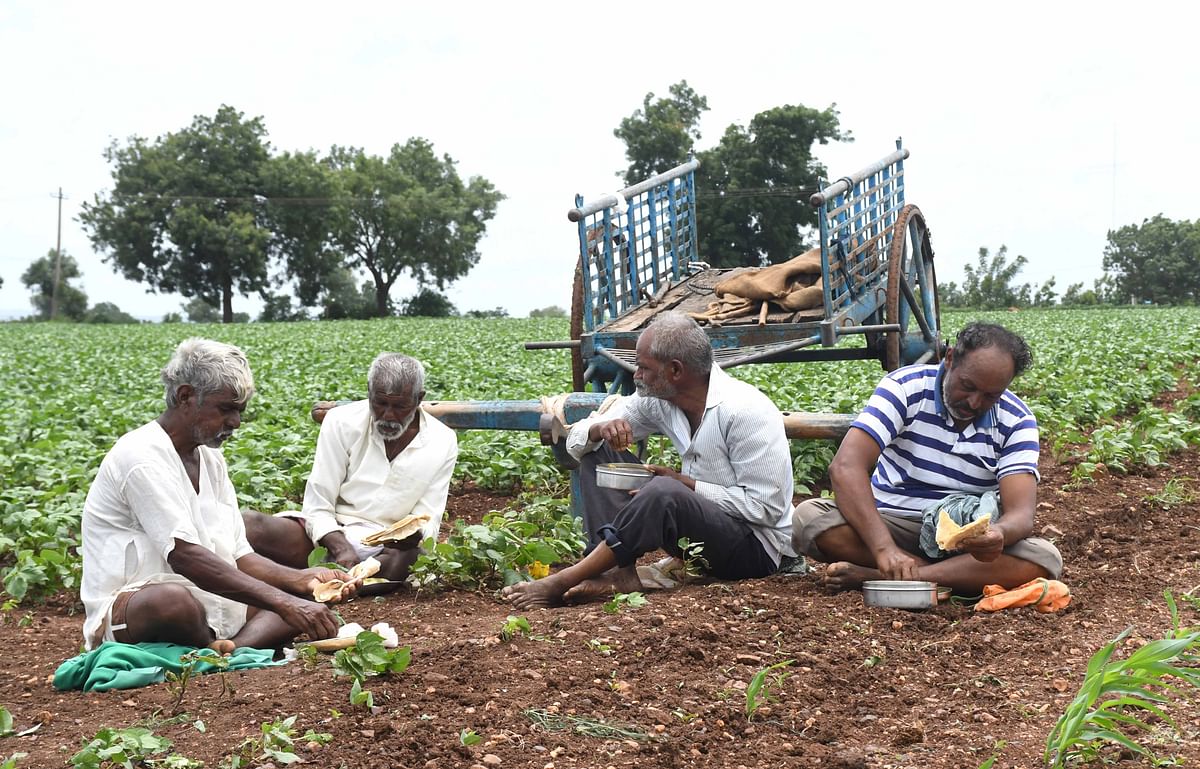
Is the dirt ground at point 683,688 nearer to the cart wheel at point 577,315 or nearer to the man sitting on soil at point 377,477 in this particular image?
the man sitting on soil at point 377,477

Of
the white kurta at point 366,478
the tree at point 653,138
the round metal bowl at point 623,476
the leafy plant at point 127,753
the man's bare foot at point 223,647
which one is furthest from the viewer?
the tree at point 653,138

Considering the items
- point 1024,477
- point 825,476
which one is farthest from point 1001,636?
point 825,476

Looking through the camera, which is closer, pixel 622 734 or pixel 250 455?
pixel 622 734

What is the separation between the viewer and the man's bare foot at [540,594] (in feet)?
14.9

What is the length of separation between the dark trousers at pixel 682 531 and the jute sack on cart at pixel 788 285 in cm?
288

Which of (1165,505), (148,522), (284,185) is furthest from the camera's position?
(284,185)

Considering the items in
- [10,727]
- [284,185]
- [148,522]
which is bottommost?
[10,727]

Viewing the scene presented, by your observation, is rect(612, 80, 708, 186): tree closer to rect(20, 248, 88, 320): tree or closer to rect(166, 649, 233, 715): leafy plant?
rect(20, 248, 88, 320): tree

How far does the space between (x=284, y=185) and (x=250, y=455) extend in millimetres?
48363

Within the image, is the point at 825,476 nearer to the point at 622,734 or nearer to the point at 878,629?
the point at 878,629

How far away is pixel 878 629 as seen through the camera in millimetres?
3947

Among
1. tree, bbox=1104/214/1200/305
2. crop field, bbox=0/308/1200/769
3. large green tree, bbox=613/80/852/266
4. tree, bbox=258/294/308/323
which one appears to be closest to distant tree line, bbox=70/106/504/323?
tree, bbox=258/294/308/323

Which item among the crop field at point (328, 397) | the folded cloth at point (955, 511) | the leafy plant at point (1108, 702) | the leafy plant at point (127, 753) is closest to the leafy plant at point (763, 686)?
the leafy plant at point (1108, 702)

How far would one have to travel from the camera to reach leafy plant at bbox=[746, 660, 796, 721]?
9.80ft
